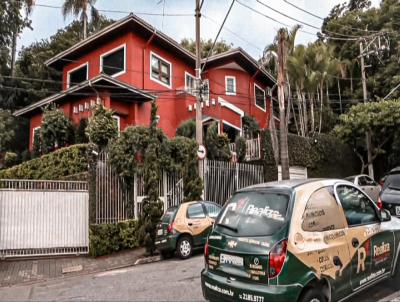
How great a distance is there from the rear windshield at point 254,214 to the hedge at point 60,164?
1118 centimetres

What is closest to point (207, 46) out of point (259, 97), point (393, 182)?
point (259, 97)

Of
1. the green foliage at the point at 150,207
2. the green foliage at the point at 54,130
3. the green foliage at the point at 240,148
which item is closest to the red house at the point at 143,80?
the green foliage at the point at 54,130

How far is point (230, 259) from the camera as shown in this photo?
4.93 meters

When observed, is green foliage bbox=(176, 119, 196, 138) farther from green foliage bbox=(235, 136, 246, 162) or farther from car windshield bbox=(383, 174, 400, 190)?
car windshield bbox=(383, 174, 400, 190)

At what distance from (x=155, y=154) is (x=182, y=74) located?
12.9 m

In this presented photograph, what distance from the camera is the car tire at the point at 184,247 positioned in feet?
35.8

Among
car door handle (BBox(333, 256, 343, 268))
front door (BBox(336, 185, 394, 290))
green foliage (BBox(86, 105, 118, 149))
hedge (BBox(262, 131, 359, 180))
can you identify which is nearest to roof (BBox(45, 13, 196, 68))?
green foliage (BBox(86, 105, 118, 149))

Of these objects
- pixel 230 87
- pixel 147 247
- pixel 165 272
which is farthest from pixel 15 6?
pixel 165 272

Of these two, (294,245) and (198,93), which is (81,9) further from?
(294,245)

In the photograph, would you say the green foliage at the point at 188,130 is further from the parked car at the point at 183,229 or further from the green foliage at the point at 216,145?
the parked car at the point at 183,229

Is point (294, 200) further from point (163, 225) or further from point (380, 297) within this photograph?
point (163, 225)

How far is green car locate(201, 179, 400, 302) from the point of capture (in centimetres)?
452

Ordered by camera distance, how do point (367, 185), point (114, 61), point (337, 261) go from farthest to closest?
point (114, 61)
point (367, 185)
point (337, 261)

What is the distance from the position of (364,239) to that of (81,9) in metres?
33.2
